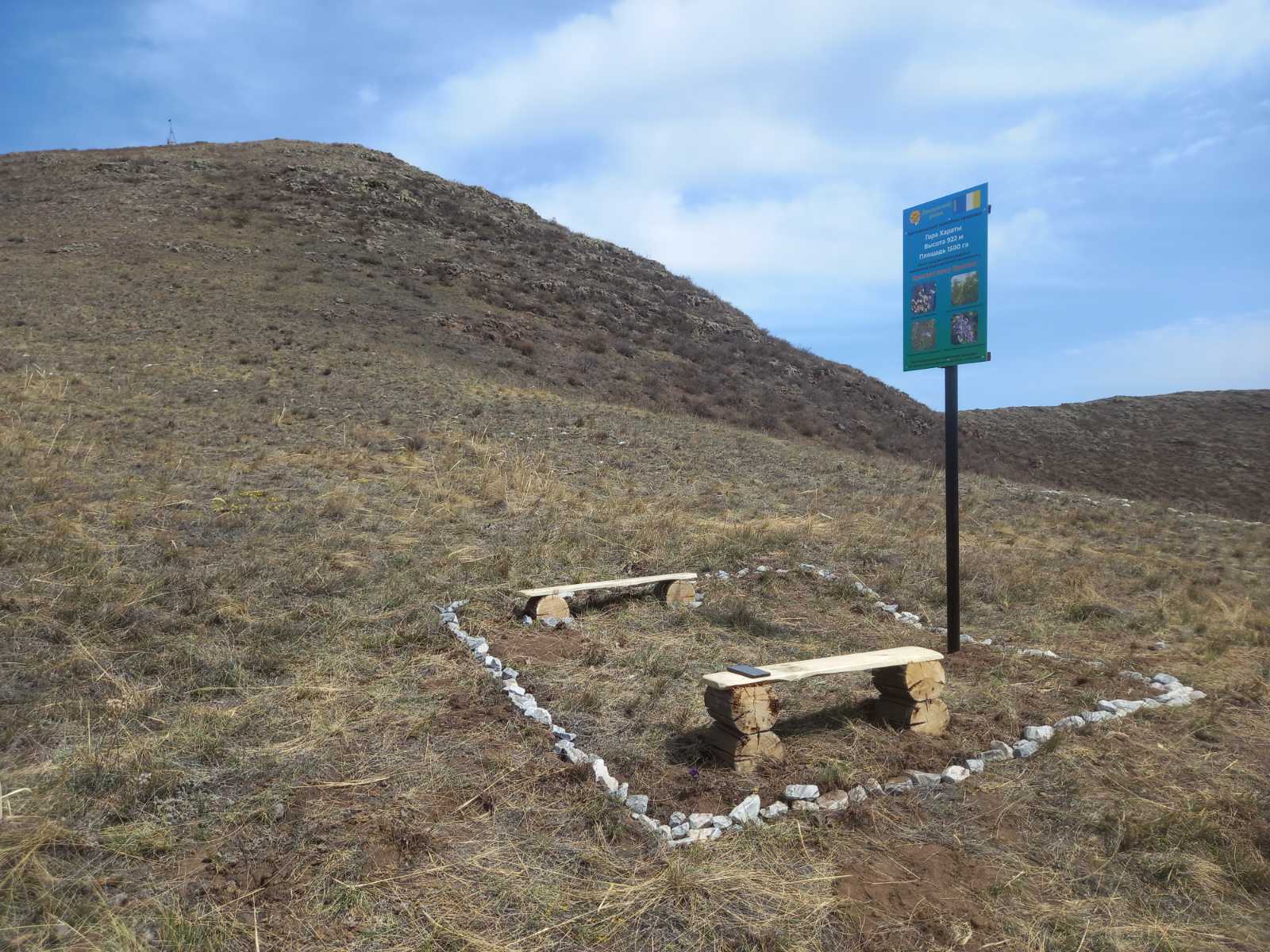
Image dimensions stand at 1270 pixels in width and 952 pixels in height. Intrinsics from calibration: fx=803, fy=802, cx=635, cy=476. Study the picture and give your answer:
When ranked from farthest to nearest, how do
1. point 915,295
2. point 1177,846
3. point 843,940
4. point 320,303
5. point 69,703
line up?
point 320,303
point 915,295
point 69,703
point 1177,846
point 843,940

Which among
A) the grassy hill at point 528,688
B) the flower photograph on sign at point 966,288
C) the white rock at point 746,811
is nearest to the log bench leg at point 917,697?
the grassy hill at point 528,688

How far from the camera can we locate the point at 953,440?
640cm

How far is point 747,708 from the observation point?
4.16 m

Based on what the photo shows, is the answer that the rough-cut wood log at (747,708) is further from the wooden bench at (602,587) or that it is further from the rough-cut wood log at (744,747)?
the wooden bench at (602,587)

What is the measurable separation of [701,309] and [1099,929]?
3085 cm

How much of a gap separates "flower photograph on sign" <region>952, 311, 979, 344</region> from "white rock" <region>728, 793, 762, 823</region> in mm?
3878

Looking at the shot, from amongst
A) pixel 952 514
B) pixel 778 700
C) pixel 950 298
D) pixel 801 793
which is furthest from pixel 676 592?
pixel 801 793

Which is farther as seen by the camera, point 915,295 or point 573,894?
point 915,295

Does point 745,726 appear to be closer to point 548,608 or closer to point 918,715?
point 918,715

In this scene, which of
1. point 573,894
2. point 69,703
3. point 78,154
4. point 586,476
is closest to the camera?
point 573,894

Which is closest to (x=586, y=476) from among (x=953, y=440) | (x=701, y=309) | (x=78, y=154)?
(x=953, y=440)

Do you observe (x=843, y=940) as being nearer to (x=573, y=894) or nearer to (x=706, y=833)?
(x=706, y=833)

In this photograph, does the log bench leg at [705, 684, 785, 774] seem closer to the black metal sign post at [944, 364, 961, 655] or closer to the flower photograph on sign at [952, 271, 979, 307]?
the black metal sign post at [944, 364, 961, 655]

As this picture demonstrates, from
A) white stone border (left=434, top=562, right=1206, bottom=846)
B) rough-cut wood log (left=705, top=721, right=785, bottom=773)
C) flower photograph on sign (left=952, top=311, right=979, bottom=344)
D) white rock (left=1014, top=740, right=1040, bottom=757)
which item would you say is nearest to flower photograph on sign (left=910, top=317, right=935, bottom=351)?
flower photograph on sign (left=952, top=311, right=979, bottom=344)
